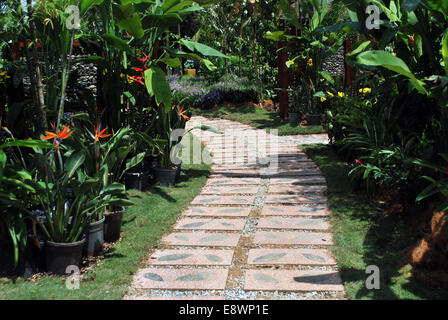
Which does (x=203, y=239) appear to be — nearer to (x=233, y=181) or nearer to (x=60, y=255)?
(x=60, y=255)

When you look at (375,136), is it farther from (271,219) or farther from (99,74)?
(99,74)

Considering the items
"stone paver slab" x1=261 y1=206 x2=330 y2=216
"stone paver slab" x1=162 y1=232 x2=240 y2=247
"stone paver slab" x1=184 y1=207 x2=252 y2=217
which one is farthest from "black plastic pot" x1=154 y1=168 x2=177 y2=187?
"stone paver slab" x1=162 y1=232 x2=240 y2=247

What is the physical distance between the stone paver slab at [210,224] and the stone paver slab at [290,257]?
0.60 m

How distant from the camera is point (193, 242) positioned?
13.6 feet

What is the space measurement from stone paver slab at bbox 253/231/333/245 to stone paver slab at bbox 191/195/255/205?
953 millimetres

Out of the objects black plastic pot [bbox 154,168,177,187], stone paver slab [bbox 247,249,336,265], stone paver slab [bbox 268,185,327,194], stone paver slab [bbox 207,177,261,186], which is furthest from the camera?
stone paver slab [bbox 207,177,261,186]

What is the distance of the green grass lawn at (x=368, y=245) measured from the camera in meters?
3.12

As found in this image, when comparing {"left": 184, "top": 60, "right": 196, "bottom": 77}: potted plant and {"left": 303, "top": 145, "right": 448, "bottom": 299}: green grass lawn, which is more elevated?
{"left": 184, "top": 60, "right": 196, "bottom": 77}: potted plant

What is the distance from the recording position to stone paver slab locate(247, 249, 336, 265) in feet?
12.0

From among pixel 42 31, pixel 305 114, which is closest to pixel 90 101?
pixel 42 31

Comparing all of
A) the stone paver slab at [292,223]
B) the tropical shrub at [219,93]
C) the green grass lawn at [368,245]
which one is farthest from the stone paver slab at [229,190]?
the tropical shrub at [219,93]

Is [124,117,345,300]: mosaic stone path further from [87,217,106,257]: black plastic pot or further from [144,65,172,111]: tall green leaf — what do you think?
[144,65,172,111]: tall green leaf

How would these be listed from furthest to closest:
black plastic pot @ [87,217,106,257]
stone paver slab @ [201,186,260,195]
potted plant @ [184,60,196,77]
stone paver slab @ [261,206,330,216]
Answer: potted plant @ [184,60,196,77], stone paver slab @ [201,186,260,195], stone paver slab @ [261,206,330,216], black plastic pot @ [87,217,106,257]

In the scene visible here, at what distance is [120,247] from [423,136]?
2.75 meters
